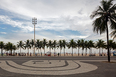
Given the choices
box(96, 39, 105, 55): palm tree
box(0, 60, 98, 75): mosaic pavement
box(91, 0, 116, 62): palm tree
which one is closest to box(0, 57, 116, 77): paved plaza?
box(0, 60, 98, 75): mosaic pavement

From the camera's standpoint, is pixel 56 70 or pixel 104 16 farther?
pixel 104 16

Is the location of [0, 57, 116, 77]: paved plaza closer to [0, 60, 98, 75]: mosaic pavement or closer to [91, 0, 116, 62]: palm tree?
[0, 60, 98, 75]: mosaic pavement

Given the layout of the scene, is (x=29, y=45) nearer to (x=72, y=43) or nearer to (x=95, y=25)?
(x=72, y=43)

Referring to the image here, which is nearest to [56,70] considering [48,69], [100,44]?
[48,69]

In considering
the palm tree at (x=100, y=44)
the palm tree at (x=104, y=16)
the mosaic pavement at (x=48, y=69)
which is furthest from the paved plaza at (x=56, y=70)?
the palm tree at (x=100, y=44)

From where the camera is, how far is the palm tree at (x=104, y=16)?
19.5 meters

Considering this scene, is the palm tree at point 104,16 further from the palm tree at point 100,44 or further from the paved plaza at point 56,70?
the palm tree at point 100,44

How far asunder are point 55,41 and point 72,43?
11113 millimetres

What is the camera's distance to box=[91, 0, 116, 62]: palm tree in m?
19.5

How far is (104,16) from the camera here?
781 inches

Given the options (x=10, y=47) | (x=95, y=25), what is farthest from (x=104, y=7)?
(x=10, y=47)

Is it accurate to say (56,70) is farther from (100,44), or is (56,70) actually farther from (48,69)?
(100,44)

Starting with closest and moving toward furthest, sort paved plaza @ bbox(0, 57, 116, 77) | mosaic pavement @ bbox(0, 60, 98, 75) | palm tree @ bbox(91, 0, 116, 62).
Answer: paved plaza @ bbox(0, 57, 116, 77) → mosaic pavement @ bbox(0, 60, 98, 75) → palm tree @ bbox(91, 0, 116, 62)

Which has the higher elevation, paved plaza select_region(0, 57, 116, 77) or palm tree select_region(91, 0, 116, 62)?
palm tree select_region(91, 0, 116, 62)
